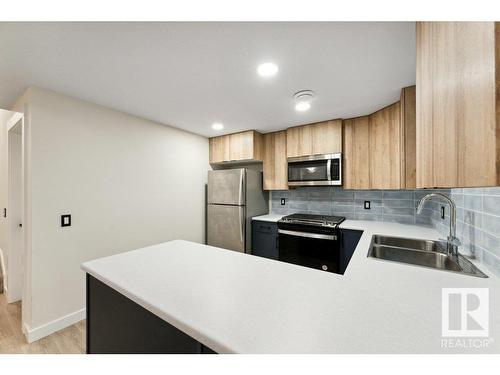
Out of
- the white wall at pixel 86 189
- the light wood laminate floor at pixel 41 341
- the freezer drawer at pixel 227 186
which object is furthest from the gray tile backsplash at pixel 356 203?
the light wood laminate floor at pixel 41 341

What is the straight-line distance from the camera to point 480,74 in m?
0.51

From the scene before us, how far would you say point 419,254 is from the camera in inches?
62.6

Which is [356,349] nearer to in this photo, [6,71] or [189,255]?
[189,255]

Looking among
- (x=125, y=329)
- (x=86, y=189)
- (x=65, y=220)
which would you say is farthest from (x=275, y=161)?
(x=125, y=329)

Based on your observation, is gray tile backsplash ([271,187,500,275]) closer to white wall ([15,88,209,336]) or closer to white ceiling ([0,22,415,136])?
white ceiling ([0,22,415,136])

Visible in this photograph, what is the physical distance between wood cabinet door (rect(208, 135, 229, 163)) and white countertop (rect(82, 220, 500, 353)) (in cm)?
235

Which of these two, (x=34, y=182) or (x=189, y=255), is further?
(x=34, y=182)

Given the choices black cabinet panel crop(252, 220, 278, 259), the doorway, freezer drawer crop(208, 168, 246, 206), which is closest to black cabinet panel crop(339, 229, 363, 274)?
black cabinet panel crop(252, 220, 278, 259)

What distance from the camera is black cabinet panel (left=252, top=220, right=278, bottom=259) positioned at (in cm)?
290

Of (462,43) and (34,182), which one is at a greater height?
(462,43)
